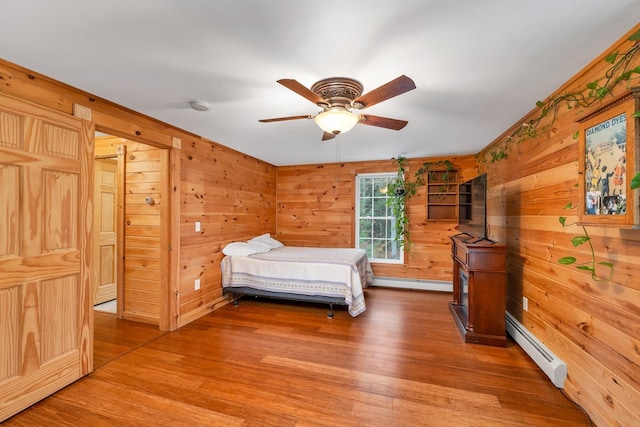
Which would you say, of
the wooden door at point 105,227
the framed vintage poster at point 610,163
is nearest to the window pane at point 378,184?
the framed vintage poster at point 610,163

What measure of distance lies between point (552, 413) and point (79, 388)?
134 inches

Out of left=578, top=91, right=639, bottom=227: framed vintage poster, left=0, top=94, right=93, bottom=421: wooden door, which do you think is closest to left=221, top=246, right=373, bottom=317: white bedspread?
left=0, top=94, right=93, bottom=421: wooden door

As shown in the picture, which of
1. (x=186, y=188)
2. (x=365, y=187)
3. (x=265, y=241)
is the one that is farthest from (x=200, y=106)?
(x=365, y=187)

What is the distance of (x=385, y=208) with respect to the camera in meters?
5.05

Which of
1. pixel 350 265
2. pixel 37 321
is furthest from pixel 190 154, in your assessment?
pixel 350 265

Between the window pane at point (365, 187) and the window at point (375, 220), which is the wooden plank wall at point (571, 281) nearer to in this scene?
the window at point (375, 220)

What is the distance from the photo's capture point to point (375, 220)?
5109mm

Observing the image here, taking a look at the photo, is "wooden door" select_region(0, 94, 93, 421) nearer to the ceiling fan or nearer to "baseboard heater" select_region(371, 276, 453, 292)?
the ceiling fan

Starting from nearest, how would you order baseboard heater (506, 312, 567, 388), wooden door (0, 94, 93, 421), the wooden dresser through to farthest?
wooden door (0, 94, 93, 421) < baseboard heater (506, 312, 567, 388) < the wooden dresser

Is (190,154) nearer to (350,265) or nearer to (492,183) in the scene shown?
(350,265)

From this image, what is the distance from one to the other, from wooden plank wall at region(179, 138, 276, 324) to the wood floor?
493 millimetres

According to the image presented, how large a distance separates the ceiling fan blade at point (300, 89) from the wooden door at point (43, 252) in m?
1.81

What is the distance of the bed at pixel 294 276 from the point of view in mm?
3484

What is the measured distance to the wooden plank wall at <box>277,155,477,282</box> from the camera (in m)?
4.69
